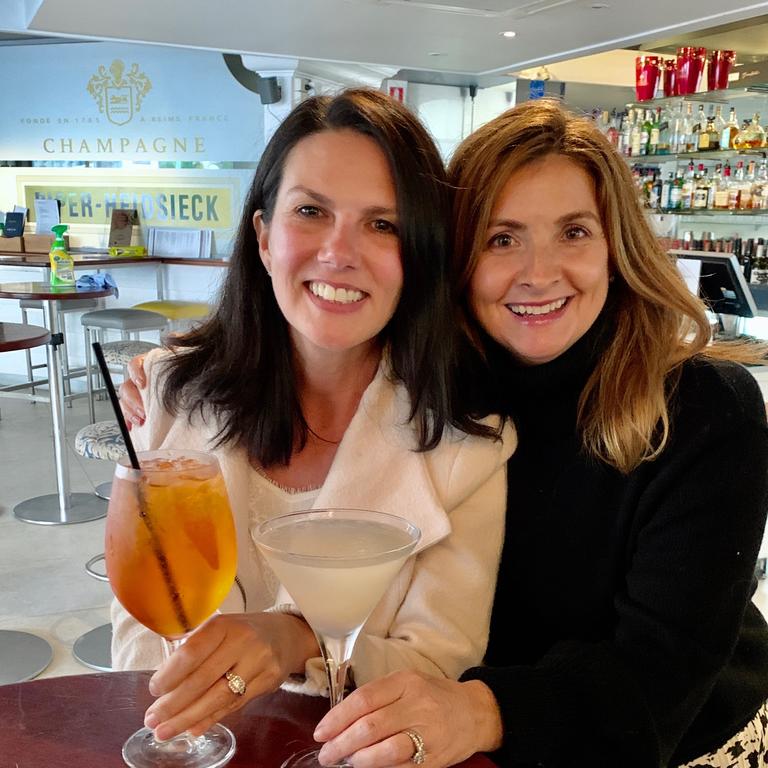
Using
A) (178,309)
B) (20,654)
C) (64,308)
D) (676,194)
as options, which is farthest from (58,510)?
(676,194)

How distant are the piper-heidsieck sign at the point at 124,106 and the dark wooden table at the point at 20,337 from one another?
338 cm

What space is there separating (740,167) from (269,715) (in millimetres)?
5225

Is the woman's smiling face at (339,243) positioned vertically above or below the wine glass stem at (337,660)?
above

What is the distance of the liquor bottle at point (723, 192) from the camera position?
521 centimetres

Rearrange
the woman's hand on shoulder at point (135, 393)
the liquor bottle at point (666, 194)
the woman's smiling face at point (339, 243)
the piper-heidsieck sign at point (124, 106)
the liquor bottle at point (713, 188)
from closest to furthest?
the woman's smiling face at point (339, 243) < the woman's hand on shoulder at point (135, 393) < the liquor bottle at point (713, 188) < the liquor bottle at point (666, 194) < the piper-heidsieck sign at point (124, 106)

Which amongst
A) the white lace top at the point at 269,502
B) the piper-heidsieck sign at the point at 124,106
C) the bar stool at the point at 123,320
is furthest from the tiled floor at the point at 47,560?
the piper-heidsieck sign at the point at 124,106

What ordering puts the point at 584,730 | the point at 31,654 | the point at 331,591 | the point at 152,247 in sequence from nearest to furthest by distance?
the point at 331,591, the point at 584,730, the point at 31,654, the point at 152,247

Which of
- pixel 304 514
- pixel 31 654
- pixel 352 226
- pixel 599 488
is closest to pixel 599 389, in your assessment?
pixel 599 488

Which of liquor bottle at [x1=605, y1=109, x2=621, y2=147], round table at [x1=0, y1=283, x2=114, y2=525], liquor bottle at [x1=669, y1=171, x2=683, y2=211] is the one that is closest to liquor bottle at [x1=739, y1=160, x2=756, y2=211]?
liquor bottle at [x1=669, y1=171, x2=683, y2=211]

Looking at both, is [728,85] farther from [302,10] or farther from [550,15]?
[302,10]

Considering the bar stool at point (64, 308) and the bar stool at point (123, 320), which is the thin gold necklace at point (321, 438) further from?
the bar stool at point (64, 308)

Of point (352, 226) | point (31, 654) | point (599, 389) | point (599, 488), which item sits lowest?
point (31, 654)

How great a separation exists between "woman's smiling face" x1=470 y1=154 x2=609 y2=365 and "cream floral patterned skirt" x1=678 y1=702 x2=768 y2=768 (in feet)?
2.33

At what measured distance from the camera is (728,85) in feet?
16.4
